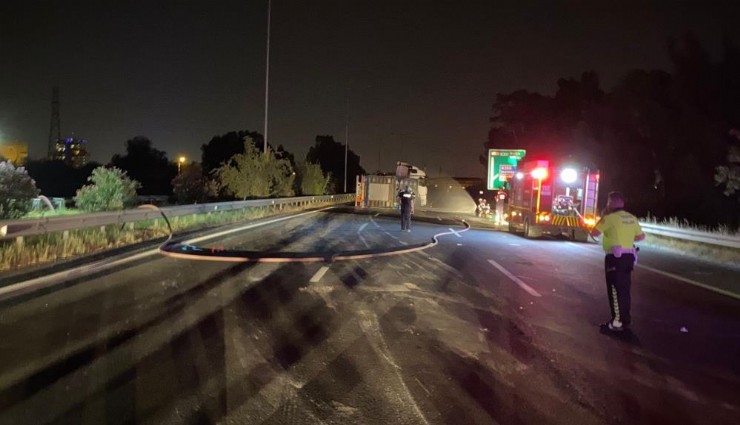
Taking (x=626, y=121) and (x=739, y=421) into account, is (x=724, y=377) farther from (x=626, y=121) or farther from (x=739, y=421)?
(x=626, y=121)

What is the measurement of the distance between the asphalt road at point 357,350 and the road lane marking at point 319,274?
0.13ft

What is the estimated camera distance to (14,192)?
1727 centimetres

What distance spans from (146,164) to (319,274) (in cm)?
7371

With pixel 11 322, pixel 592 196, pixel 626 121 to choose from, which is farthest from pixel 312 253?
pixel 626 121

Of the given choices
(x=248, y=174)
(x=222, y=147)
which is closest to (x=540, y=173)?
(x=248, y=174)

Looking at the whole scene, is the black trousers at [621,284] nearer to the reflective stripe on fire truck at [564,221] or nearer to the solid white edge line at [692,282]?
the solid white edge line at [692,282]

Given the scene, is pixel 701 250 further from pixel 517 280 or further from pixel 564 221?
pixel 517 280

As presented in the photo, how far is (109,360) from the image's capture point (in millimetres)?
6246

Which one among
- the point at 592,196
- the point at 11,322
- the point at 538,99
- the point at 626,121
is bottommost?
the point at 11,322

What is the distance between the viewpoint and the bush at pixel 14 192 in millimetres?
16766

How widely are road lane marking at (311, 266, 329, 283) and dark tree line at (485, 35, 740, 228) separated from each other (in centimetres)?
1275

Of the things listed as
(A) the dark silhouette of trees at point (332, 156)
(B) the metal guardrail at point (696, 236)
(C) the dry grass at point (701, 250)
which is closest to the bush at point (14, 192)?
(C) the dry grass at point (701, 250)

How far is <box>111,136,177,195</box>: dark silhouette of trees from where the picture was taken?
76.1 meters

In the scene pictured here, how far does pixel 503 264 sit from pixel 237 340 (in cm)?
880
